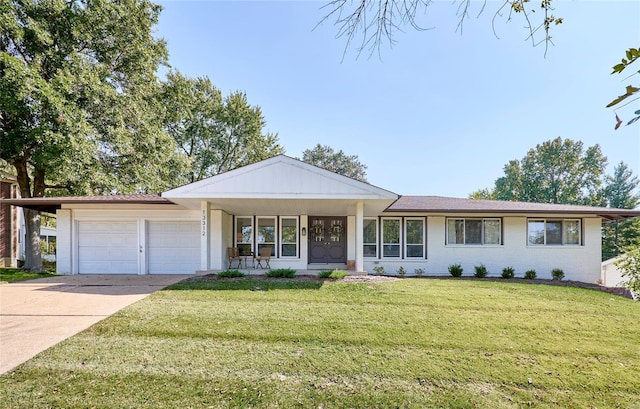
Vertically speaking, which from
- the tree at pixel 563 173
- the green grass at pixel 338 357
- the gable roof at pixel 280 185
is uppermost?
the tree at pixel 563 173

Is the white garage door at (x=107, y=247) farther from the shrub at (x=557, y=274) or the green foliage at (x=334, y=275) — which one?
the shrub at (x=557, y=274)

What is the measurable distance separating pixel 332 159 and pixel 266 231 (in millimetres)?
27646

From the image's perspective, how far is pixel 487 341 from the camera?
4.91 metres

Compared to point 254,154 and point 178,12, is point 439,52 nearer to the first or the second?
point 178,12

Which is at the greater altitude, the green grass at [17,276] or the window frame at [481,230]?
the window frame at [481,230]

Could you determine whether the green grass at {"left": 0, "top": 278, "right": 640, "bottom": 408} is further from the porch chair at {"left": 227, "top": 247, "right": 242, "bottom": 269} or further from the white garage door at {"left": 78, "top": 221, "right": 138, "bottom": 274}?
the white garage door at {"left": 78, "top": 221, "right": 138, "bottom": 274}

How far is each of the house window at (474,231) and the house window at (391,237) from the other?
82.6 inches

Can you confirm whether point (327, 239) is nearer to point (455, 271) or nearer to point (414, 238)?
point (414, 238)

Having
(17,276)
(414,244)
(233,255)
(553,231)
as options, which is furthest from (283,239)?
(553,231)

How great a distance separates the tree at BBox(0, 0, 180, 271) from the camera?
1155cm

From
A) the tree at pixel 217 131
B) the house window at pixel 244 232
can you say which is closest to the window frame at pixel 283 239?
the house window at pixel 244 232

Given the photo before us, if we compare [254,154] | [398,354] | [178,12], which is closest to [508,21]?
[398,354]

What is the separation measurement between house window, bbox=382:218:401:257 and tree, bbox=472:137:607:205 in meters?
31.6

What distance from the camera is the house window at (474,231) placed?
1249cm
